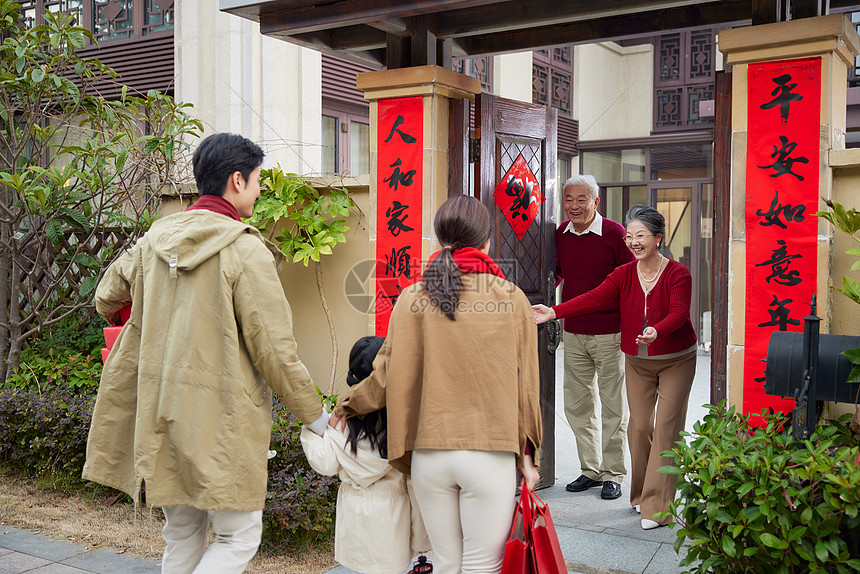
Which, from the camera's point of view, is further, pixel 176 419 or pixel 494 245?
pixel 494 245

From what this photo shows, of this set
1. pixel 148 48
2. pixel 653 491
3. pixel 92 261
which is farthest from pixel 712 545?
pixel 148 48

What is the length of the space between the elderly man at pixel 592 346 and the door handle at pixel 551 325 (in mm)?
Result: 94

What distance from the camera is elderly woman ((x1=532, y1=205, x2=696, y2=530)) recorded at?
4484 millimetres

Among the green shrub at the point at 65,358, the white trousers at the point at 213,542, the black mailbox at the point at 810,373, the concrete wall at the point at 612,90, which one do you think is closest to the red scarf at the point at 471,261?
the white trousers at the point at 213,542

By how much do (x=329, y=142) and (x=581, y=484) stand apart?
6.04 metres

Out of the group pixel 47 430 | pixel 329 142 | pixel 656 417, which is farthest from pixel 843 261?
pixel 329 142

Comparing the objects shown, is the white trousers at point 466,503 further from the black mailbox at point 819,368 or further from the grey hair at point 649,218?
the grey hair at point 649,218

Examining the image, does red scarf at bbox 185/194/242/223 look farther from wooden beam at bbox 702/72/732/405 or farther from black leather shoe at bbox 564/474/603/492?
black leather shoe at bbox 564/474/603/492

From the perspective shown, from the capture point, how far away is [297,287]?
19.5 ft

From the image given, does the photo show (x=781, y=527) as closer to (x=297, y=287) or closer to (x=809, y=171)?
(x=809, y=171)

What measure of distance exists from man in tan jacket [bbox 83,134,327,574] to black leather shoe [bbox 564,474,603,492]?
308 cm

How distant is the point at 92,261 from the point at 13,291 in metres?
0.73

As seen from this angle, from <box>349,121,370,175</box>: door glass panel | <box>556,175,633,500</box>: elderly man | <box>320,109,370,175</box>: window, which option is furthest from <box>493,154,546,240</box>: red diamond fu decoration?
<box>349,121,370,175</box>: door glass panel

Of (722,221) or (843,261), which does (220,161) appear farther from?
(843,261)
